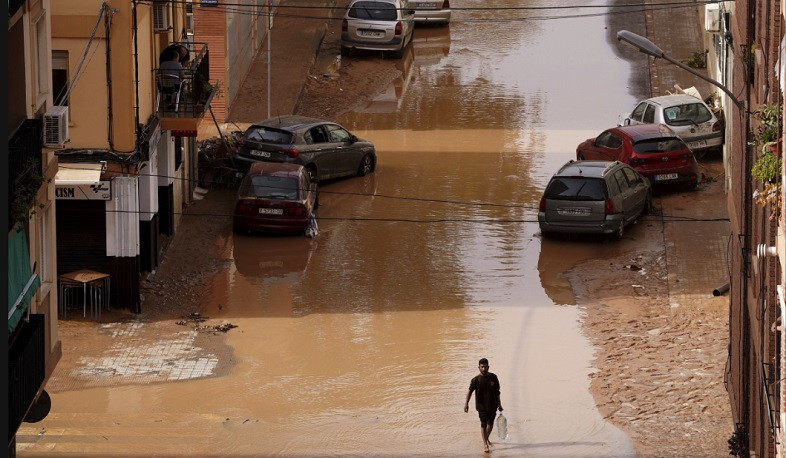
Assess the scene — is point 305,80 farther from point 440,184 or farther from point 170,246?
point 170,246

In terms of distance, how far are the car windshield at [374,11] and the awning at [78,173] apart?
18.2m

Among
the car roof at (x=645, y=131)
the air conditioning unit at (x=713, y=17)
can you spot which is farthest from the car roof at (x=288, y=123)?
the air conditioning unit at (x=713, y=17)

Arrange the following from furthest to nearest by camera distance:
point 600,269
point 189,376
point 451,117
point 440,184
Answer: point 451,117
point 440,184
point 600,269
point 189,376

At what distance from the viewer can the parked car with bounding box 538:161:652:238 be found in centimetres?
3039

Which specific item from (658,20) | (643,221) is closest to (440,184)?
(643,221)

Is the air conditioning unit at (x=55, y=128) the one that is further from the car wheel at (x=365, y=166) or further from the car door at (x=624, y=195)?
the car wheel at (x=365, y=166)

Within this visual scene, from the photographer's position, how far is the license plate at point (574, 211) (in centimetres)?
3044

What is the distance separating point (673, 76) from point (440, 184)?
32.6 feet

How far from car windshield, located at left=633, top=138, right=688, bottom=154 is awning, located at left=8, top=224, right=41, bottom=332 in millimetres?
16681

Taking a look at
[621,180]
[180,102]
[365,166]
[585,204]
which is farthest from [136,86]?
[621,180]

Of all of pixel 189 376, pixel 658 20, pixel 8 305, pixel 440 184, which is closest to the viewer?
pixel 8 305

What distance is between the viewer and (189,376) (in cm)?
2434

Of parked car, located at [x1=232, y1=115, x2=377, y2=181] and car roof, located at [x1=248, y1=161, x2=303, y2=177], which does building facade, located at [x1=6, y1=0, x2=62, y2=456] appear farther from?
parked car, located at [x1=232, y1=115, x2=377, y2=181]

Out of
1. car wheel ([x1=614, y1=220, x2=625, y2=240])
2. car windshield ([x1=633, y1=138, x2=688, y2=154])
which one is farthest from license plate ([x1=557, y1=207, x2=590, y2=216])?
car windshield ([x1=633, y1=138, x2=688, y2=154])
